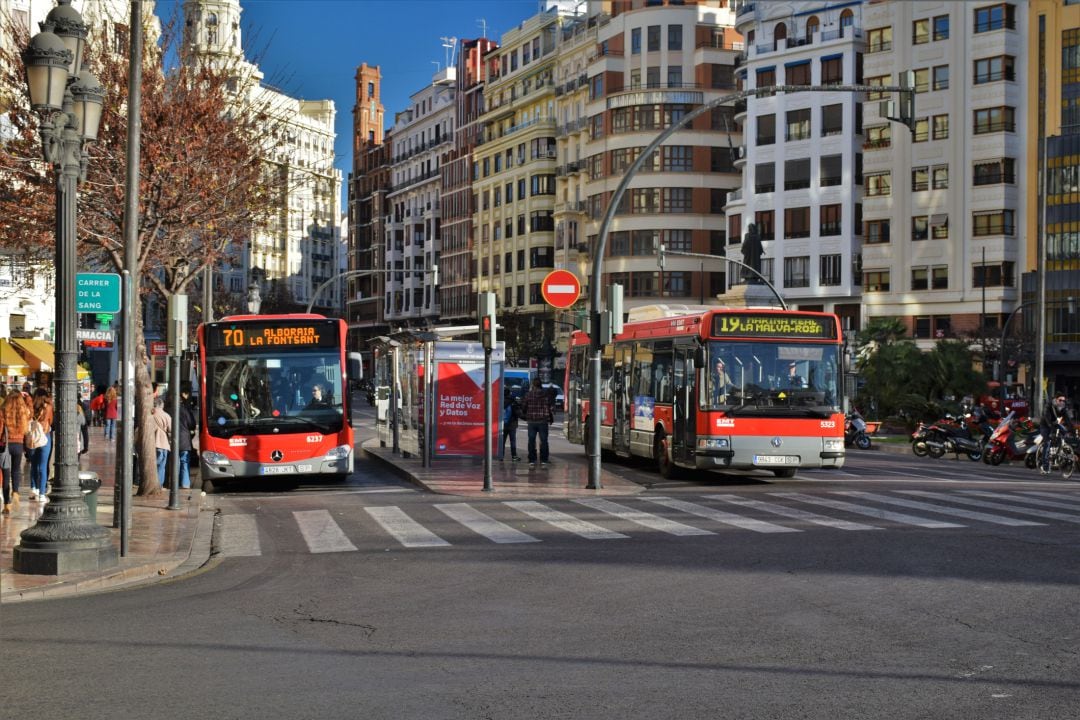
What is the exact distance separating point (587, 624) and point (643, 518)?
8.24 meters

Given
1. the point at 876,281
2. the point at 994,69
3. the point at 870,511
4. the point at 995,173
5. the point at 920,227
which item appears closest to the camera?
the point at 870,511

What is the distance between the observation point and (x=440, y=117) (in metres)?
121

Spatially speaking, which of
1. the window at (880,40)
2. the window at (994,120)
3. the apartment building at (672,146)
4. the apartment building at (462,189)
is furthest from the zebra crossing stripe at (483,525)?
the apartment building at (462,189)

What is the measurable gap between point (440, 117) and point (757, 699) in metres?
116

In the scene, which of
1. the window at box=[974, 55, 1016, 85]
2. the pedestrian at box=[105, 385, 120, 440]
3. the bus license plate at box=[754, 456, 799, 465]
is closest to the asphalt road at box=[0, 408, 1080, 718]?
the bus license plate at box=[754, 456, 799, 465]

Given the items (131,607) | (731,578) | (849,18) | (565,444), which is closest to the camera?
(131,607)

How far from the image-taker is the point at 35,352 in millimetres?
41938

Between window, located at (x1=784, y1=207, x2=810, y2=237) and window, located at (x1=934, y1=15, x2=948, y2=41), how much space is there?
36.3ft

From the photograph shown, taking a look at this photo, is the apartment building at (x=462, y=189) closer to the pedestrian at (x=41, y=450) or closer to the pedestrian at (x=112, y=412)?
the pedestrian at (x=112, y=412)

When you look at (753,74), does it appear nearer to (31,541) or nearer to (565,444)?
(565,444)

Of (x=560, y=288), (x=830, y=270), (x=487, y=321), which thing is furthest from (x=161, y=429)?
(x=830, y=270)

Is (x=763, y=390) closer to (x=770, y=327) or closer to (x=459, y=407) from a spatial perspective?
(x=770, y=327)

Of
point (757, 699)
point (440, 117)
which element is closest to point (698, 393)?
point (757, 699)

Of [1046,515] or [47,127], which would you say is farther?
[1046,515]
